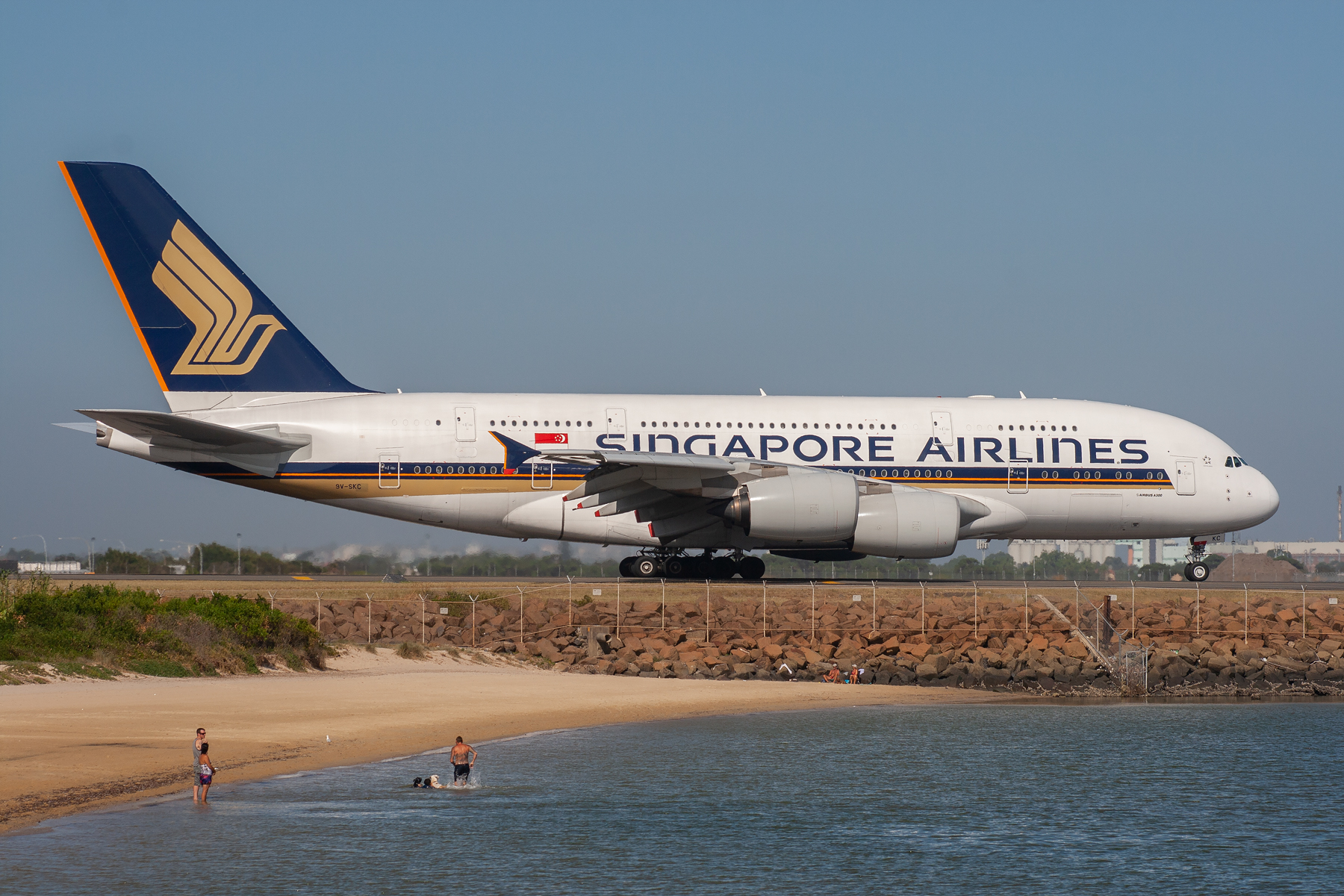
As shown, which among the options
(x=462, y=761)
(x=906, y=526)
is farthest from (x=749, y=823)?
(x=906, y=526)

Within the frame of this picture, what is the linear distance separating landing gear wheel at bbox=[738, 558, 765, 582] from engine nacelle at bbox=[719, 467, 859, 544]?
2.91m

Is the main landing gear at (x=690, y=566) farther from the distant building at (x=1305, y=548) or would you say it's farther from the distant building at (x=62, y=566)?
the distant building at (x=1305, y=548)

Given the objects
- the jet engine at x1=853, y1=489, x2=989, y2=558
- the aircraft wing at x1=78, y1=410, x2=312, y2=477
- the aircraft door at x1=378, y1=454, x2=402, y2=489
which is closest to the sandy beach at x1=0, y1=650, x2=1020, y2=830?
the jet engine at x1=853, y1=489, x2=989, y2=558

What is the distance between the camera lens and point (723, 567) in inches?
1201

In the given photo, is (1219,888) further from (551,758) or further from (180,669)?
(180,669)

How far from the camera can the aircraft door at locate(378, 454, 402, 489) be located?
28.8 m

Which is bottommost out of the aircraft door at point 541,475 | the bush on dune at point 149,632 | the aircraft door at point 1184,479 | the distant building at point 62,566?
the bush on dune at point 149,632

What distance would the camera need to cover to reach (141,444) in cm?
2783

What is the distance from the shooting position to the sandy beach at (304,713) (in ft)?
46.6

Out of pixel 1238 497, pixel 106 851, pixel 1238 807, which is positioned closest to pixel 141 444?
pixel 106 851

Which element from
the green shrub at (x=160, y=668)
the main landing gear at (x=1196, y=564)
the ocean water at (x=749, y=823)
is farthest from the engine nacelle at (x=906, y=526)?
the green shrub at (x=160, y=668)

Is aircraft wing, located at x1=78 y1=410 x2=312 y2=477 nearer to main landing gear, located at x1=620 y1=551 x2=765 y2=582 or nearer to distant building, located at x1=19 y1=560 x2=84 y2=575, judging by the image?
main landing gear, located at x1=620 y1=551 x2=765 y2=582

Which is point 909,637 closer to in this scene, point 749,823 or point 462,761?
point 749,823

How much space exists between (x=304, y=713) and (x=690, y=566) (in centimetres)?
1228
